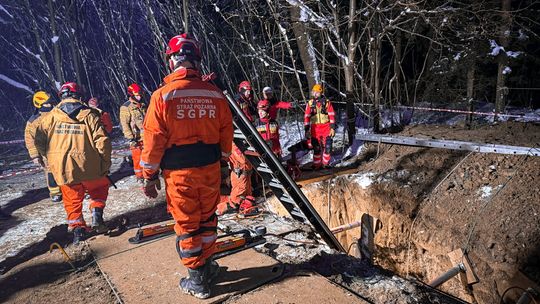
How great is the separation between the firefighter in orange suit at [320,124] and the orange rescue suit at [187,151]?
5.44 meters

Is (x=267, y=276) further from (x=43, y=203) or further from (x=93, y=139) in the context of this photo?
(x=43, y=203)

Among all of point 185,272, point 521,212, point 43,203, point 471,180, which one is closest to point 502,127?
point 471,180

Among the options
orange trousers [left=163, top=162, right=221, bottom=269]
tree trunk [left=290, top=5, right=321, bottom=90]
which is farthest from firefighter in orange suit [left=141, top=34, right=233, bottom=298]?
tree trunk [left=290, top=5, right=321, bottom=90]

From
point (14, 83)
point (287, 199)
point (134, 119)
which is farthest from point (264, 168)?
point (14, 83)

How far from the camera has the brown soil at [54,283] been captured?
131 inches

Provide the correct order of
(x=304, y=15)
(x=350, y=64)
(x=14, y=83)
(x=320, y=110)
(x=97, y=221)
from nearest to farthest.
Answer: (x=97, y=221)
(x=320, y=110)
(x=350, y=64)
(x=304, y=15)
(x=14, y=83)

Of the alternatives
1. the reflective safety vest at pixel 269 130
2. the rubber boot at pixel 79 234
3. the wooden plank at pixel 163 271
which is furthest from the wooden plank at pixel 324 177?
the rubber boot at pixel 79 234

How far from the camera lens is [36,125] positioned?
5723mm

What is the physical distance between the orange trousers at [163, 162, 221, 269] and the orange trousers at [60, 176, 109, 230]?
7.46ft

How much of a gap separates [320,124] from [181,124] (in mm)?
5813

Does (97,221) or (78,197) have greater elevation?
(78,197)

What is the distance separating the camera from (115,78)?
2291cm

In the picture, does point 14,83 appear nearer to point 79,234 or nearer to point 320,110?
point 320,110

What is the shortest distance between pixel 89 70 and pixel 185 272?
2437cm
